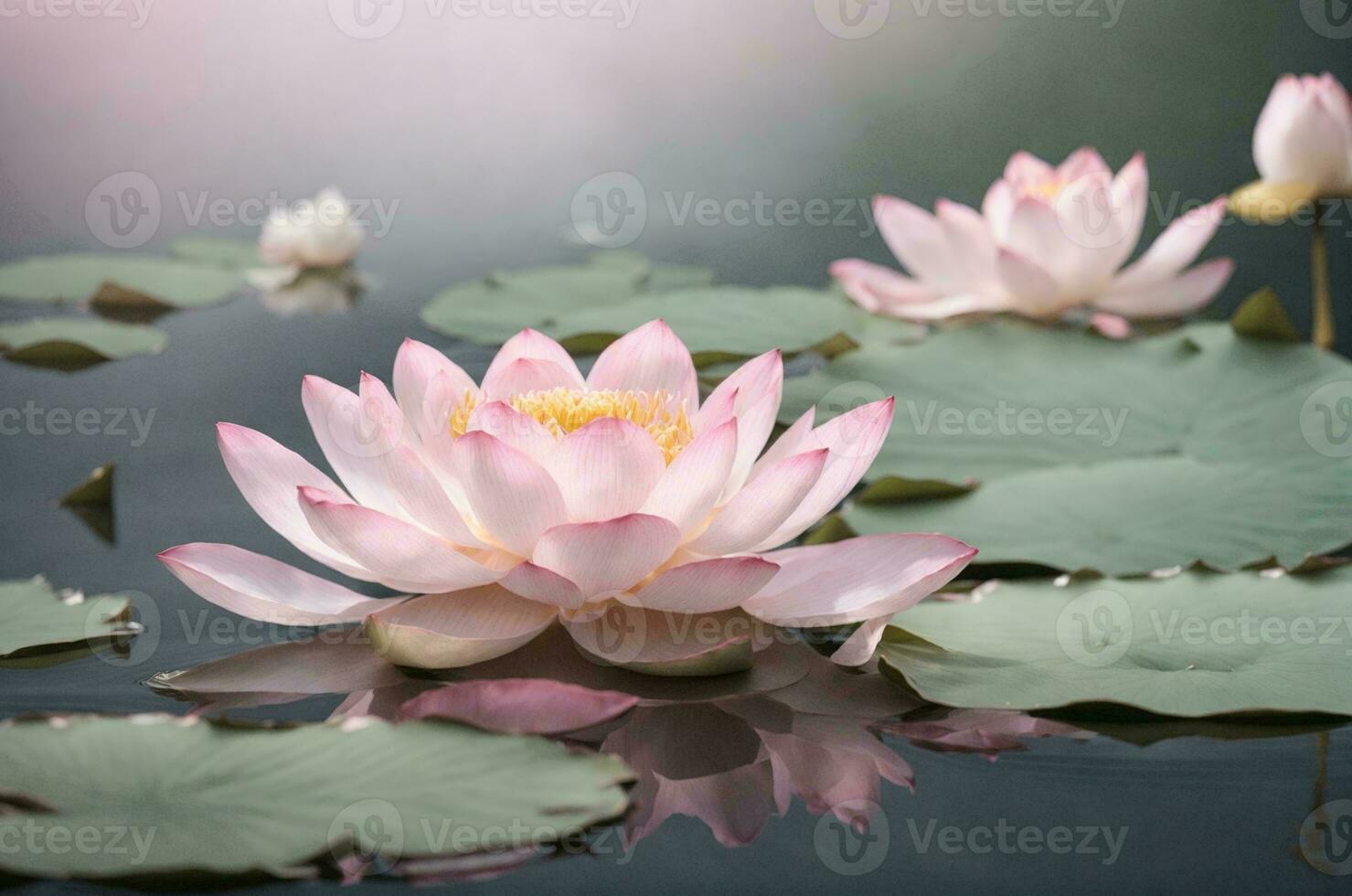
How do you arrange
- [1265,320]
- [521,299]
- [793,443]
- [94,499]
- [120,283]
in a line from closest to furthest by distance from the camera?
[793,443] → [94,499] → [1265,320] → [521,299] → [120,283]

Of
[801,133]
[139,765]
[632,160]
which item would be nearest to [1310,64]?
[801,133]

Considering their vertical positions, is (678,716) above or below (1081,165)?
below

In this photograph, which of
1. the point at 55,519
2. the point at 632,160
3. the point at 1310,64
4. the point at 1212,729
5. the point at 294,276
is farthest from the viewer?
the point at 632,160

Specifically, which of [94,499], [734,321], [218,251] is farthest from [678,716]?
[218,251]

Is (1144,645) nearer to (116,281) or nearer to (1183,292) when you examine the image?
(1183,292)

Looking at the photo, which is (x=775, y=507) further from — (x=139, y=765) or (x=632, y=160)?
(x=632, y=160)

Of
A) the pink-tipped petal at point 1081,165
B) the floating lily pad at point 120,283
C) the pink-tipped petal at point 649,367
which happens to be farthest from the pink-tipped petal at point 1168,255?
the floating lily pad at point 120,283

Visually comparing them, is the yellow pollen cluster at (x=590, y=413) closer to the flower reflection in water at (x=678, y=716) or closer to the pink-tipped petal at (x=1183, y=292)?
the flower reflection in water at (x=678, y=716)
